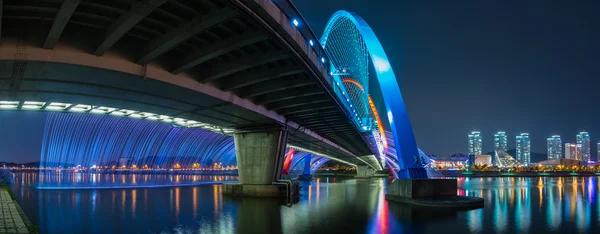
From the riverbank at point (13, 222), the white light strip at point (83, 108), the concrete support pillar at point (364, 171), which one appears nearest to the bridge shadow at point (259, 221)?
the riverbank at point (13, 222)

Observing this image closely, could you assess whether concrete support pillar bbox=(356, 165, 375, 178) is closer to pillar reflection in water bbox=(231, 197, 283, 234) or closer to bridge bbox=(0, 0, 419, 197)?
bridge bbox=(0, 0, 419, 197)

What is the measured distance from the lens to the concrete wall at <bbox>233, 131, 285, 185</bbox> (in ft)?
Answer: 129

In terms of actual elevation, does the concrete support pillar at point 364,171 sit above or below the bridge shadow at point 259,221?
below

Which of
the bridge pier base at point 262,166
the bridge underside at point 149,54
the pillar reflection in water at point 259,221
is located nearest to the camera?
the bridge underside at point 149,54

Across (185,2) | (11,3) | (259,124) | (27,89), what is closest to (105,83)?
(27,89)

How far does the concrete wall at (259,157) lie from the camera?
1554 inches

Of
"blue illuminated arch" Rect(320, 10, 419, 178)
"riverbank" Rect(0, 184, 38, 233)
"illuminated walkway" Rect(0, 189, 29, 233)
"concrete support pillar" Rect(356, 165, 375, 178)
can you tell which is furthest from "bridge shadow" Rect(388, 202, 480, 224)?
"concrete support pillar" Rect(356, 165, 375, 178)

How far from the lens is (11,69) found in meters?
18.2

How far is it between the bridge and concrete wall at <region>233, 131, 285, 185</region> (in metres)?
0.09

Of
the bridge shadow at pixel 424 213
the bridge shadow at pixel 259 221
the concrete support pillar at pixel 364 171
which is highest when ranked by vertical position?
the bridge shadow at pixel 259 221

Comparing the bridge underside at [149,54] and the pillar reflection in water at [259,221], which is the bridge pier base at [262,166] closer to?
the bridge underside at [149,54]

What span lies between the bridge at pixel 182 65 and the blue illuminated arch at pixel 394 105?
0.28ft

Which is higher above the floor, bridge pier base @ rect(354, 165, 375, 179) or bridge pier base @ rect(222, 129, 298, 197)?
bridge pier base @ rect(222, 129, 298, 197)

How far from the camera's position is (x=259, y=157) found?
40031 mm
